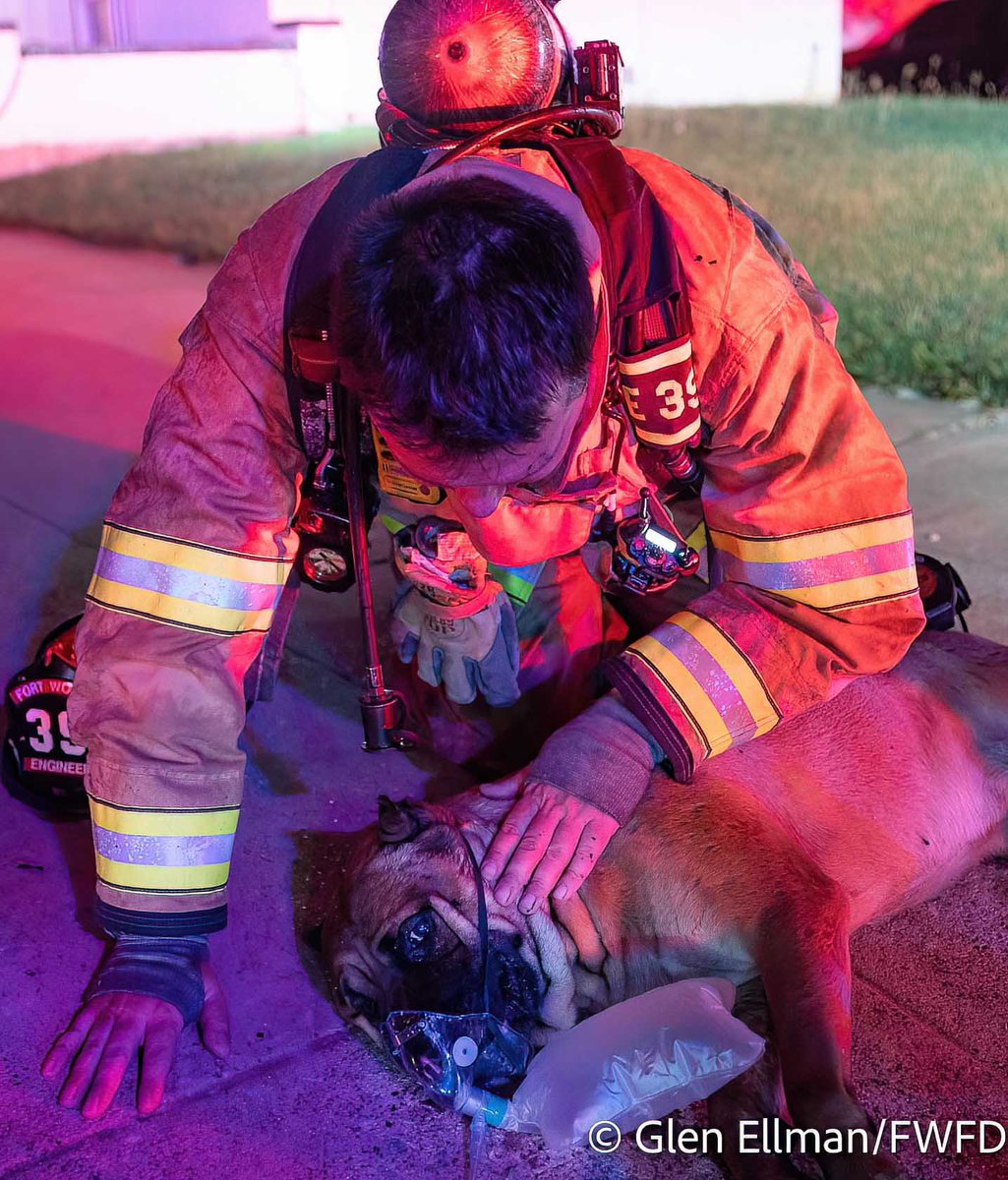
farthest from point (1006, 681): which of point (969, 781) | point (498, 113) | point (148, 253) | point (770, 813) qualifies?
point (148, 253)

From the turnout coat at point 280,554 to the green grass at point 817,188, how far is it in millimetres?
5720

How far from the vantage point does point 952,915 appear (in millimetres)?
2811

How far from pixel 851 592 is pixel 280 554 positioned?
3.77ft

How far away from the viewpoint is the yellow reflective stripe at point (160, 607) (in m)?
2.35

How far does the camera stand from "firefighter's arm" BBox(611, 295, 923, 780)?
244 centimetres

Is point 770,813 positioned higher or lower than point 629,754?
lower

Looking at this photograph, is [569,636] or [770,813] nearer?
[770,813]

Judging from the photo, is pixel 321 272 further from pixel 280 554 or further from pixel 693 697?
pixel 693 697

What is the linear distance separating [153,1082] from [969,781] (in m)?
1.93

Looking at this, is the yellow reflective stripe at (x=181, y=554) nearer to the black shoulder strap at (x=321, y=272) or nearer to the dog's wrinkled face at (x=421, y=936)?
the black shoulder strap at (x=321, y=272)

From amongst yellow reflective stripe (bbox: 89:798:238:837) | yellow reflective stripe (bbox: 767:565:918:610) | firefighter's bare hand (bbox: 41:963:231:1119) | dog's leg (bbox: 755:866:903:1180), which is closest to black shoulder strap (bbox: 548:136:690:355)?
yellow reflective stripe (bbox: 767:565:918:610)

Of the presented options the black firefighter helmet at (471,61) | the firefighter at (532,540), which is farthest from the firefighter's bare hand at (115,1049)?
the black firefighter helmet at (471,61)

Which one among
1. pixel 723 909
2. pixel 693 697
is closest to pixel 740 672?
pixel 693 697

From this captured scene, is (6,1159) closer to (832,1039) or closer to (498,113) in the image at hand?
(832,1039)
